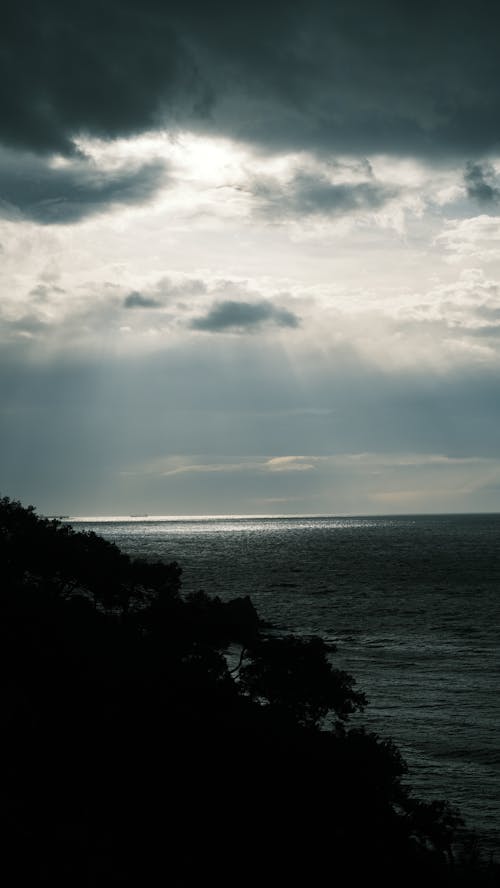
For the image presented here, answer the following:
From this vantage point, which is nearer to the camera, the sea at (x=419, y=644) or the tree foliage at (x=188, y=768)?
the tree foliage at (x=188, y=768)

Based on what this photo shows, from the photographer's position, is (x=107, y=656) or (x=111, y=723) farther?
(x=107, y=656)

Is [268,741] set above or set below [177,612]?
below

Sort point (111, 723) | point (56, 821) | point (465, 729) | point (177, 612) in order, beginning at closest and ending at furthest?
point (56, 821) < point (111, 723) < point (177, 612) < point (465, 729)

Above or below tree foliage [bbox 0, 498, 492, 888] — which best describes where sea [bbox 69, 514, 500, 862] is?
below

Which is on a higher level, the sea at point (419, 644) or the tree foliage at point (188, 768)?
the tree foliage at point (188, 768)

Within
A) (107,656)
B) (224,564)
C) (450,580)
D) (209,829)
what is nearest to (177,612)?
(107,656)

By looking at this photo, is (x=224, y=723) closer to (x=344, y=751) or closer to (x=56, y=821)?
(x=344, y=751)

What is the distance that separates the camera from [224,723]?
79.6 feet

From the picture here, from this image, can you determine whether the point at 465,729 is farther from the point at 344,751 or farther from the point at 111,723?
the point at 111,723

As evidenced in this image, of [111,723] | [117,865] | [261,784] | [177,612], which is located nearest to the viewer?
[117,865]

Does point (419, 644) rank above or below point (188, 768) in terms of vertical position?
below

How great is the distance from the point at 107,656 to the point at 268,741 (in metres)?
7.56

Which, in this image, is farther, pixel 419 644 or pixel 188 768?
pixel 419 644

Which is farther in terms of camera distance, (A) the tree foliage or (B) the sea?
(B) the sea
